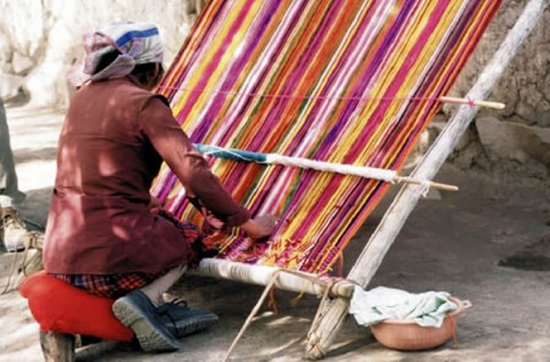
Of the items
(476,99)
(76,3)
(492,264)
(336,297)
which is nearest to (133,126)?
(336,297)

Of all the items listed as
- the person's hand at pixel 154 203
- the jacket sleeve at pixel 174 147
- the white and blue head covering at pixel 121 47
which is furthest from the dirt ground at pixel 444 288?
the white and blue head covering at pixel 121 47

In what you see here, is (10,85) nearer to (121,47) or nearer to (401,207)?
(121,47)

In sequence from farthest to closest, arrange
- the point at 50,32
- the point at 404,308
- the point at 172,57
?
the point at 50,32
the point at 172,57
the point at 404,308

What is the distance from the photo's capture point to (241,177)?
4.00 metres

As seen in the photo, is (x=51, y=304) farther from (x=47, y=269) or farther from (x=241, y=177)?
(x=241, y=177)

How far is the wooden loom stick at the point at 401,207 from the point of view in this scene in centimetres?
345

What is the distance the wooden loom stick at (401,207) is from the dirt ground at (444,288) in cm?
11

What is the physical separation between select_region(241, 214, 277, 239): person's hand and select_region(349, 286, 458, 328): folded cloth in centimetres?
47

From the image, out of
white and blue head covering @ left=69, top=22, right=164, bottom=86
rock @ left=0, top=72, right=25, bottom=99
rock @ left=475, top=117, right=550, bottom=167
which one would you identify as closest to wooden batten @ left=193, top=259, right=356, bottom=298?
white and blue head covering @ left=69, top=22, right=164, bottom=86

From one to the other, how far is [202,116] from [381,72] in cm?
81

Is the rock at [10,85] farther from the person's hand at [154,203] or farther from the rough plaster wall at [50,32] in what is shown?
the person's hand at [154,203]

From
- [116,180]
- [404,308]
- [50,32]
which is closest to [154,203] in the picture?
[116,180]

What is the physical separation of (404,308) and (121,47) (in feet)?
4.27

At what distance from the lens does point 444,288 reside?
13.8ft
